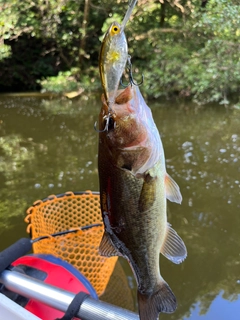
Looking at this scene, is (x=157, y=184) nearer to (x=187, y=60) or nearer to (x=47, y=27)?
(x=187, y=60)

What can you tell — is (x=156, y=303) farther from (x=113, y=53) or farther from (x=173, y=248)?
(x=113, y=53)

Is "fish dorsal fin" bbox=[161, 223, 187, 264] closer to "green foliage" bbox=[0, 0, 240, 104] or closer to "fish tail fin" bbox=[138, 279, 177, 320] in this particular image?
"fish tail fin" bbox=[138, 279, 177, 320]

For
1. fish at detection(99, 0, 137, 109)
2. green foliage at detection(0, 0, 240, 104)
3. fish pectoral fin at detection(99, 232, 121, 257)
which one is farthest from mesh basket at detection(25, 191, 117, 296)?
green foliage at detection(0, 0, 240, 104)

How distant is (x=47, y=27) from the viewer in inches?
412

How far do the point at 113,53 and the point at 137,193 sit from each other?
1.39 feet

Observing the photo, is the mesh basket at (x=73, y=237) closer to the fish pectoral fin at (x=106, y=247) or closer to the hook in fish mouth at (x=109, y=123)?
the fish pectoral fin at (x=106, y=247)

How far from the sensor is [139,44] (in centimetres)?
1059

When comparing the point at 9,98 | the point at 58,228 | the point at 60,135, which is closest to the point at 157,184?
the point at 58,228

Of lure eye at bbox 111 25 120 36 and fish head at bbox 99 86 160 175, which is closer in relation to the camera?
lure eye at bbox 111 25 120 36

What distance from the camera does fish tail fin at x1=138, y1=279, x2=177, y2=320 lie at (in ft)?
3.80

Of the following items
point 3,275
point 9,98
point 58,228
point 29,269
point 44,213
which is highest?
point 3,275

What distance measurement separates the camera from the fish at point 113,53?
83cm

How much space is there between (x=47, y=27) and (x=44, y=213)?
8936 millimetres

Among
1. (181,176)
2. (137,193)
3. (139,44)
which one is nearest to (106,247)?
(137,193)
